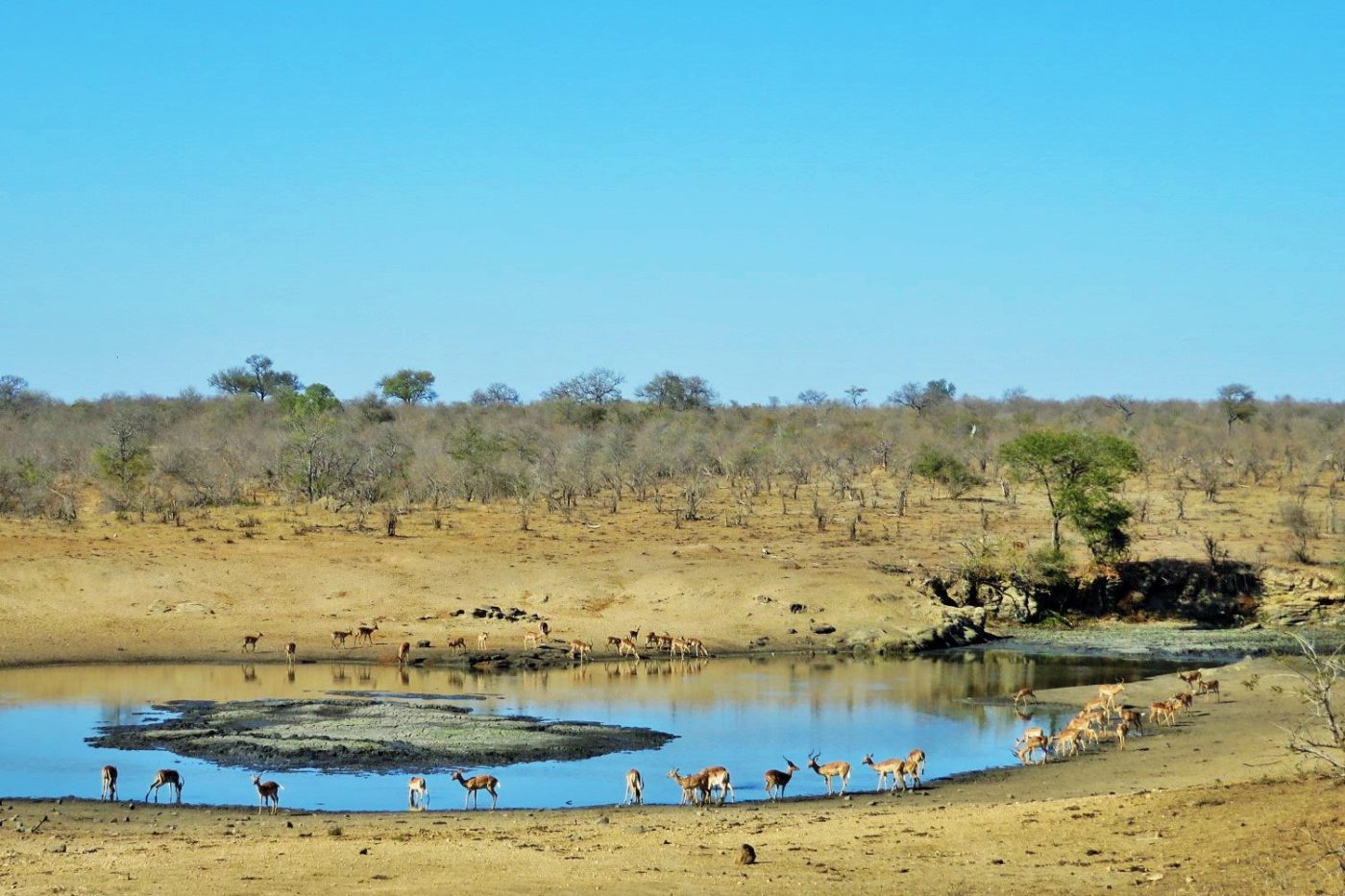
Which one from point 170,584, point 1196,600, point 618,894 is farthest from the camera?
point 1196,600

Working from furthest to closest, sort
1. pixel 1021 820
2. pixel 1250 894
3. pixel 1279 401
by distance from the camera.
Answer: pixel 1279 401, pixel 1021 820, pixel 1250 894

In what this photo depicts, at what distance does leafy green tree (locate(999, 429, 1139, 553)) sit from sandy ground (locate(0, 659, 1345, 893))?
25510 millimetres

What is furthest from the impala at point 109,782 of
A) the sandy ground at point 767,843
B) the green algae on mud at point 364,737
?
the green algae on mud at point 364,737

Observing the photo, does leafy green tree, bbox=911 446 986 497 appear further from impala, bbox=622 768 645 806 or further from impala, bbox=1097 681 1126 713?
impala, bbox=622 768 645 806

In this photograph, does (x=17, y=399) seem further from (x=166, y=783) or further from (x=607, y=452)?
(x=166, y=783)

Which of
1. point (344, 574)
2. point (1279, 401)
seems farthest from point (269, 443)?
point (1279, 401)

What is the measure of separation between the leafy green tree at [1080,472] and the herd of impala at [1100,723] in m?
15.6

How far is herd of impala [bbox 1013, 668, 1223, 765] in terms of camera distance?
985 inches

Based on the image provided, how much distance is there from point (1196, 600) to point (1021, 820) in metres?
31.4

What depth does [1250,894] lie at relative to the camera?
13508 mm

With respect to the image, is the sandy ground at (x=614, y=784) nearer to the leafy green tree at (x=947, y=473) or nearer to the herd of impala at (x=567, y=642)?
the herd of impala at (x=567, y=642)

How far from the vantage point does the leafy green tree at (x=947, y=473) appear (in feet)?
203

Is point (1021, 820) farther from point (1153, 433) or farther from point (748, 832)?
point (1153, 433)

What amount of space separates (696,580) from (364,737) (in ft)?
61.8
